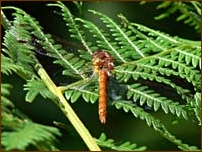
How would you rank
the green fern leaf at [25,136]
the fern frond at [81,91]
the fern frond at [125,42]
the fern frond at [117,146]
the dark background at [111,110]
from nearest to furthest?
the green fern leaf at [25,136]
the fern frond at [117,146]
the fern frond at [81,91]
the fern frond at [125,42]
the dark background at [111,110]

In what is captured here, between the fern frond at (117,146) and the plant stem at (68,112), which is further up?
the plant stem at (68,112)

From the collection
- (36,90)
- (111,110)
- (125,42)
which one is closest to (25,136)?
(36,90)

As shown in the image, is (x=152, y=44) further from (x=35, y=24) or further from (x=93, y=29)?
(x=35, y=24)

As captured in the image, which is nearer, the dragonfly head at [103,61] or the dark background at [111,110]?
the dragonfly head at [103,61]

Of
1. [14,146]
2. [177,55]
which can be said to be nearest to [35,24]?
[177,55]

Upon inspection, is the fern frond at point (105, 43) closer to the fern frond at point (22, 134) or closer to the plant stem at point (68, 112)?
the plant stem at point (68, 112)

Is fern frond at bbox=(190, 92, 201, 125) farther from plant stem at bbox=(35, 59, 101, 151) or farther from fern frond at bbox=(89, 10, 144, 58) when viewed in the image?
plant stem at bbox=(35, 59, 101, 151)

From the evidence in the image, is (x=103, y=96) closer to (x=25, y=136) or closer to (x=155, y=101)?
(x=155, y=101)

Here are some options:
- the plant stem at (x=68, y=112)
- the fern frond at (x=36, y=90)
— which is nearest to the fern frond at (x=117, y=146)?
the plant stem at (x=68, y=112)
